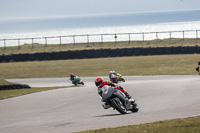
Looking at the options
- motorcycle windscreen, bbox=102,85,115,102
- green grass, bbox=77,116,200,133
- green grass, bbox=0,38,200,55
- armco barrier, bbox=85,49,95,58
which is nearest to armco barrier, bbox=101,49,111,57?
armco barrier, bbox=85,49,95,58

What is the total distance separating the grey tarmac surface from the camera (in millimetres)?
11608

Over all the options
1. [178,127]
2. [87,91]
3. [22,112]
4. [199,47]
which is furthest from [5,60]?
[178,127]

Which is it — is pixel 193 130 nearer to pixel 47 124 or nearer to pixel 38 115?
pixel 47 124

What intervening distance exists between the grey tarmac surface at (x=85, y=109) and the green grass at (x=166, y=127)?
721 millimetres

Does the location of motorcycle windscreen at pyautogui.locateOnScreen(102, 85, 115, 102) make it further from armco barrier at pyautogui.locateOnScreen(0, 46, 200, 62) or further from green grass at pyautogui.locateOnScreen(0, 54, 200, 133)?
armco barrier at pyautogui.locateOnScreen(0, 46, 200, 62)

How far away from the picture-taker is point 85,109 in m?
15.4

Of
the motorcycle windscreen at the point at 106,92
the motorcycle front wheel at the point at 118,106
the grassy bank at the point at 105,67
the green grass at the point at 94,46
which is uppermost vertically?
the green grass at the point at 94,46

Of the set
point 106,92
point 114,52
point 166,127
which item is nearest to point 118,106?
point 106,92

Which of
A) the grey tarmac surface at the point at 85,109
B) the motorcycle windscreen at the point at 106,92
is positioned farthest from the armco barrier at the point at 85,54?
the motorcycle windscreen at the point at 106,92

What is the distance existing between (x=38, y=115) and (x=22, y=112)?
1.32 meters

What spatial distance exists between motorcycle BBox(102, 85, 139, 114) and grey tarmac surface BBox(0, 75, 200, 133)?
268 millimetres

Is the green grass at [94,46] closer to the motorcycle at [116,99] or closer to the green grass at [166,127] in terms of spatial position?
the motorcycle at [116,99]

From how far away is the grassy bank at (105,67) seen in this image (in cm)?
3556

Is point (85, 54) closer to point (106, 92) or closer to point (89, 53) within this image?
point (89, 53)
